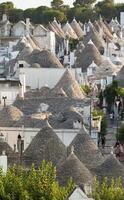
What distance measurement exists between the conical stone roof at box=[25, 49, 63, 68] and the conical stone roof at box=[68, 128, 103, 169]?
35.7m

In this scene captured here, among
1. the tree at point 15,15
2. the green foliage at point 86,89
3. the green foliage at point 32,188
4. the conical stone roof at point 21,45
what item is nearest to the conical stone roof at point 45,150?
the green foliage at point 32,188

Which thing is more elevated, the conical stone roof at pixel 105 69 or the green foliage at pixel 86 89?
the conical stone roof at pixel 105 69

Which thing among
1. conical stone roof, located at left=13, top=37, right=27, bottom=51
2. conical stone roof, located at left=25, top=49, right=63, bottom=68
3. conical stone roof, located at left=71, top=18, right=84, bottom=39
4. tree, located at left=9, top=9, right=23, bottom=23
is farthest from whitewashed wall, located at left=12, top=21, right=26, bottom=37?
tree, located at left=9, top=9, right=23, bottom=23

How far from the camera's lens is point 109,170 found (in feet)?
135

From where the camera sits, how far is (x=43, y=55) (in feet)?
272

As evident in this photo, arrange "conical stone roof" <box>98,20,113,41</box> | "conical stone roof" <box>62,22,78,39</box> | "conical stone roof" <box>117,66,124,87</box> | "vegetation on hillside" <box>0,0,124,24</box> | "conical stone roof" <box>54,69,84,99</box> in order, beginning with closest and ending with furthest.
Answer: "conical stone roof" <box>54,69,84,99</box> < "conical stone roof" <box>117,66,124,87</box> < "conical stone roof" <box>98,20,113,41</box> < "conical stone roof" <box>62,22,78,39</box> < "vegetation on hillside" <box>0,0,124,24</box>

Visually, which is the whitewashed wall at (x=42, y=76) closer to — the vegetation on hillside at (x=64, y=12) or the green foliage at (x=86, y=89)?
the green foliage at (x=86, y=89)

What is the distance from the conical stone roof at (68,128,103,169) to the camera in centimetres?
4362

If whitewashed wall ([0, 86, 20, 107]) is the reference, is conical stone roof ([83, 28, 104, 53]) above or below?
above

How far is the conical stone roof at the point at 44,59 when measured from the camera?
81.4 metres

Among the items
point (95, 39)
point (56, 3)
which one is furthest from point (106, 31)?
point (56, 3)

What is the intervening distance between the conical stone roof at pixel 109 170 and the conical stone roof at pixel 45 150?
7.62 feet

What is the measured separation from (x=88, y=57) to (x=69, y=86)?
19256 millimetres

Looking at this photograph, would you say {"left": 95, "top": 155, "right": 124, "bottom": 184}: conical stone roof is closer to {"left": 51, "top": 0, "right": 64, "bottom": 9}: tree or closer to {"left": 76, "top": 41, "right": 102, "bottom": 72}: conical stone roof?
{"left": 76, "top": 41, "right": 102, "bottom": 72}: conical stone roof
